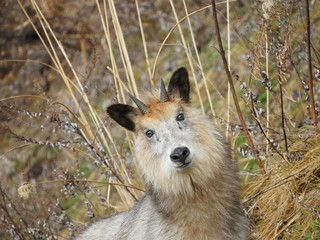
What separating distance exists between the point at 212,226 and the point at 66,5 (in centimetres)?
930

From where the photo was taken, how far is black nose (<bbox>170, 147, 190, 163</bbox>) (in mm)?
4484

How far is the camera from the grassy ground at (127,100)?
520 cm

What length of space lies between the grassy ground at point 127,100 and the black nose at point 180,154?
835mm

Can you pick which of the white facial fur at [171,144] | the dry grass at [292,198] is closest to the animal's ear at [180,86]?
the white facial fur at [171,144]

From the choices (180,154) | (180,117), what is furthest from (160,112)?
(180,154)

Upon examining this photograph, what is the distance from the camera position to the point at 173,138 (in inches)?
184

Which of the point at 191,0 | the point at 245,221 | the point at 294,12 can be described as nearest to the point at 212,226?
the point at 245,221

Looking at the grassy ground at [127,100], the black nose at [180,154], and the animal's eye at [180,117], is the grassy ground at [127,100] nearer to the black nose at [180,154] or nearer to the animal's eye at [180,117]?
the animal's eye at [180,117]

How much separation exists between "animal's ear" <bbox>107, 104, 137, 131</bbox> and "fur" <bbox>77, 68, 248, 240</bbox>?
0.01m

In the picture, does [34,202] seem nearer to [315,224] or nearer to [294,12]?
[315,224]

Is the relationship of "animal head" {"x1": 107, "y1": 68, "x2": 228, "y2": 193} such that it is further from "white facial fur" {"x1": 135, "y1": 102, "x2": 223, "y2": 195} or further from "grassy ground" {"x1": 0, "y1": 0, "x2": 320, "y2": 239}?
"grassy ground" {"x1": 0, "y1": 0, "x2": 320, "y2": 239}

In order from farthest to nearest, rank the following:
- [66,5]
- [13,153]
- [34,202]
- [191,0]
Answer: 1. [66,5]
2. [13,153]
3. [191,0]
4. [34,202]

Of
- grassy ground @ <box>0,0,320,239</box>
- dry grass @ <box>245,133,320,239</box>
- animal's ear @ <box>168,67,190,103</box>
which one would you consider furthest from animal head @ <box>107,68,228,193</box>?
dry grass @ <box>245,133,320,239</box>

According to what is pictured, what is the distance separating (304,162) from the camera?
521 centimetres
